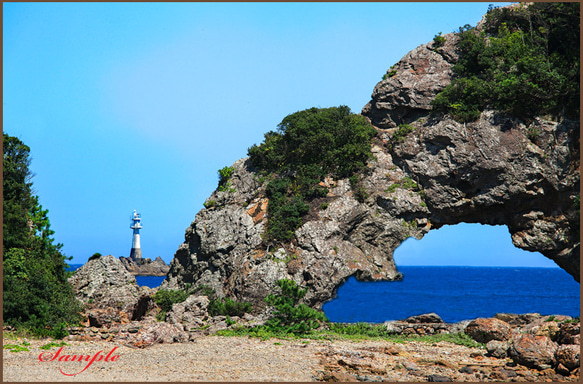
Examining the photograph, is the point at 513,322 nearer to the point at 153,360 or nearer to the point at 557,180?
the point at 557,180

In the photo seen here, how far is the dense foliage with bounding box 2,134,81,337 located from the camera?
22.5 meters

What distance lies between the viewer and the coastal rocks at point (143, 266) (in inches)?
4427

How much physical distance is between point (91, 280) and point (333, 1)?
737 inches

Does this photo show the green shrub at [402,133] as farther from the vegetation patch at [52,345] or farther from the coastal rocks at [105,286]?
the vegetation patch at [52,345]

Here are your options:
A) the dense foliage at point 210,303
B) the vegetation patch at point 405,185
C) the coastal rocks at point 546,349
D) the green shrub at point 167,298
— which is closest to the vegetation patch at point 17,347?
the dense foliage at point 210,303

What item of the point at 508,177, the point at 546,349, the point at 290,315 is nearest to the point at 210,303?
the point at 290,315

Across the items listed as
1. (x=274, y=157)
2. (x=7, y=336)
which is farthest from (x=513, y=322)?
(x=7, y=336)

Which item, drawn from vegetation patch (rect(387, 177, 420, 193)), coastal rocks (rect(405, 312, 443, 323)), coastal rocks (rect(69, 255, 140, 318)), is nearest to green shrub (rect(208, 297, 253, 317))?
coastal rocks (rect(69, 255, 140, 318))

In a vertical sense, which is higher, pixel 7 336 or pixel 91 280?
pixel 91 280

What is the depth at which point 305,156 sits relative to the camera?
1387 inches

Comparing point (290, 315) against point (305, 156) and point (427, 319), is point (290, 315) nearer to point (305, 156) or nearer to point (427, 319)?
point (427, 319)

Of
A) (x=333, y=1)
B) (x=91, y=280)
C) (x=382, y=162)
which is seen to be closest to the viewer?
(x=333, y=1)

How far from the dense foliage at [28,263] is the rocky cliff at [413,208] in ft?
31.0

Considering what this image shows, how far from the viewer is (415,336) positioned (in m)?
25.1
